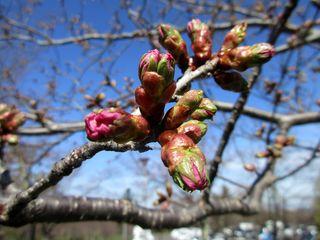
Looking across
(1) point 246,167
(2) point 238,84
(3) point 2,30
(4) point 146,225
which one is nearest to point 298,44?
(1) point 246,167

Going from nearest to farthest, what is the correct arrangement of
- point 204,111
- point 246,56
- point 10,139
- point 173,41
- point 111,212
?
point 204,111 < point 246,56 < point 173,41 < point 10,139 < point 111,212

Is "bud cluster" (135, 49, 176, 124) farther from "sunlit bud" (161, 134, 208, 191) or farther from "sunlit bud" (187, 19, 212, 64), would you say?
"sunlit bud" (187, 19, 212, 64)

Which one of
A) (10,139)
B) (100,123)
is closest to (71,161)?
(100,123)

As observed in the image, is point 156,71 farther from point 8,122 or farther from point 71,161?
point 8,122

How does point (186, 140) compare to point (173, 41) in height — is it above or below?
below

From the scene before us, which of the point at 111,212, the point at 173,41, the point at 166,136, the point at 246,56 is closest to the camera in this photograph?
the point at 166,136

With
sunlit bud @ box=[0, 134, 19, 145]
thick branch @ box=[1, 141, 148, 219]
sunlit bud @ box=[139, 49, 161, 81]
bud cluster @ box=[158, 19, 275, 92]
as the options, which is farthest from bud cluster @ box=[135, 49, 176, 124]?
sunlit bud @ box=[0, 134, 19, 145]
